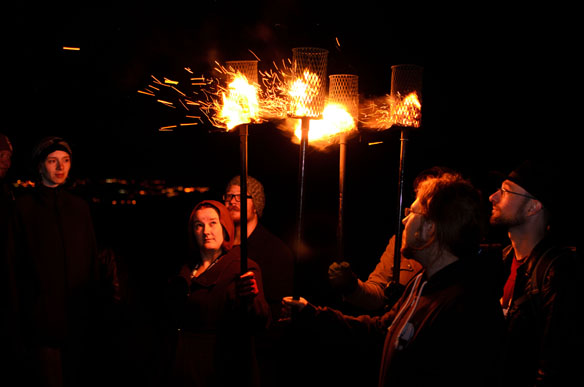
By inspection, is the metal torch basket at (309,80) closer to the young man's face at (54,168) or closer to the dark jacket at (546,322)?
the dark jacket at (546,322)

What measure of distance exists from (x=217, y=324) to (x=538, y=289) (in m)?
2.24

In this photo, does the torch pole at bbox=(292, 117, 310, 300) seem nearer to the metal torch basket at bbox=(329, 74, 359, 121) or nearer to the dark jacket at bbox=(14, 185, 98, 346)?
the metal torch basket at bbox=(329, 74, 359, 121)

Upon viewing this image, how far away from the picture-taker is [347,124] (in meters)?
3.88

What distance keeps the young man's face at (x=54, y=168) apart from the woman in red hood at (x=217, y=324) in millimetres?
1451

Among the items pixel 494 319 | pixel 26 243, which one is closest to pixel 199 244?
pixel 26 243

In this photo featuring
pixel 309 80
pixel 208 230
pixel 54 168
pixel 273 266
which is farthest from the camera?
pixel 273 266

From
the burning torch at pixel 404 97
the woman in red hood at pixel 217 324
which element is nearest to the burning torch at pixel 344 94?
the burning torch at pixel 404 97

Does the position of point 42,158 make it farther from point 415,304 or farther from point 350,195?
point 350,195

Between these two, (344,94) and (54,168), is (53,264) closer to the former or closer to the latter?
(54,168)

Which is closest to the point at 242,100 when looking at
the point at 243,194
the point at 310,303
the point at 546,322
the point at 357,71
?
the point at 243,194

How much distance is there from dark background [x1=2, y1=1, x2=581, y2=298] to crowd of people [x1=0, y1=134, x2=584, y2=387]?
0.49 m

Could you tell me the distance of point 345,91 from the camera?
386 cm

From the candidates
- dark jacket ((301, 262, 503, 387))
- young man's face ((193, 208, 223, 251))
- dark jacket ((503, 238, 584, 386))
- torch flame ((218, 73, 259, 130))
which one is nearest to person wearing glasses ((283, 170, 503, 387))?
dark jacket ((301, 262, 503, 387))

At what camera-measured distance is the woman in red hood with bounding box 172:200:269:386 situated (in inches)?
146
